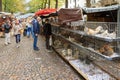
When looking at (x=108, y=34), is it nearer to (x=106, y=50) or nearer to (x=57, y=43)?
(x=106, y=50)

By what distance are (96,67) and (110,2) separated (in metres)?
17.7

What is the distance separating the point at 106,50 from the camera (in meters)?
9.56

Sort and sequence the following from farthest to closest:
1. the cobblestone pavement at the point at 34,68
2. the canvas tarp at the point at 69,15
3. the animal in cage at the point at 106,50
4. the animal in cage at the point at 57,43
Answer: the animal in cage at the point at 57,43
the canvas tarp at the point at 69,15
the cobblestone pavement at the point at 34,68
the animal in cage at the point at 106,50

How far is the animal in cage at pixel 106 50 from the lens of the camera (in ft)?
30.9

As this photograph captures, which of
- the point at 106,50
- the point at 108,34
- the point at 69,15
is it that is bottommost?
the point at 106,50

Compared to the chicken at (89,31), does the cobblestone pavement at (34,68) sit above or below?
below

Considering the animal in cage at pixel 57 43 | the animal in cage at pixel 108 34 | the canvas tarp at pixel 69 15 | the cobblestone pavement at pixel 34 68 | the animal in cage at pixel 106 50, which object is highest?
the canvas tarp at pixel 69 15

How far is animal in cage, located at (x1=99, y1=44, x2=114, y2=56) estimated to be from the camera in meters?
9.41

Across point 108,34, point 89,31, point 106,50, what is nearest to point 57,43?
point 89,31

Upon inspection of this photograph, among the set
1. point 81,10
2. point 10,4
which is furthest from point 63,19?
point 10,4

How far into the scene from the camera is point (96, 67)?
39.1 feet

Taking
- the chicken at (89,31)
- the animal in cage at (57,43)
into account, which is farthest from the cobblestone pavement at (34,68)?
the animal in cage at (57,43)

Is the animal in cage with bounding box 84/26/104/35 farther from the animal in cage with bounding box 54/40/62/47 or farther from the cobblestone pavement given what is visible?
the animal in cage with bounding box 54/40/62/47

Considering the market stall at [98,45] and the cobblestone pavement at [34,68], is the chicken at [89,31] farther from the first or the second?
the cobblestone pavement at [34,68]
